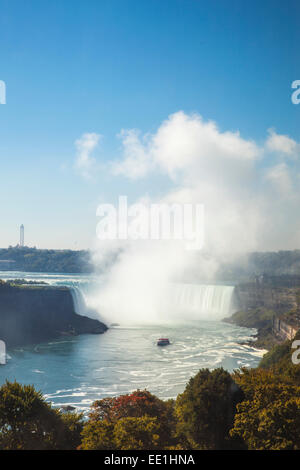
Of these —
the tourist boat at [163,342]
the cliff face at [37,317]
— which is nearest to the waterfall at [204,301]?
the cliff face at [37,317]

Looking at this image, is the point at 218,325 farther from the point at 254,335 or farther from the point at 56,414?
the point at 56,414

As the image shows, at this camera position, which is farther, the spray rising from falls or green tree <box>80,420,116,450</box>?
the spray rising from falls

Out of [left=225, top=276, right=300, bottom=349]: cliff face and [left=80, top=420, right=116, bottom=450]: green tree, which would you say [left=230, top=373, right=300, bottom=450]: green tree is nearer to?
[left=80, top=420, right=116, bottom=450]: green tree

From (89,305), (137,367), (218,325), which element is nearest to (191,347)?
(137,367)

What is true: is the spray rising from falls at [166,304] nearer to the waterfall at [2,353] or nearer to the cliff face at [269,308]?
the cliff face at [269,308]

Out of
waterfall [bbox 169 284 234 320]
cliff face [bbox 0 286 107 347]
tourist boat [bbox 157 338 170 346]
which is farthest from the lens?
waterfall [bbox 169 284 234 320]

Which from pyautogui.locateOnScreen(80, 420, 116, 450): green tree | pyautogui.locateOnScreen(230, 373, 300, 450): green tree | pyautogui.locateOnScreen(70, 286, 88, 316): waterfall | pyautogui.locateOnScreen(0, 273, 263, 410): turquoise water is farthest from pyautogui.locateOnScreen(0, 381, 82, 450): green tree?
pyautogui.locateOnScreen(70, 286, 88, 316): waterfall

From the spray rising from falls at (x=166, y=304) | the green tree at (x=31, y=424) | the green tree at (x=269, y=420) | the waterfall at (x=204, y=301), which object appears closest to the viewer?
the green tree at (x=269, y=420)
